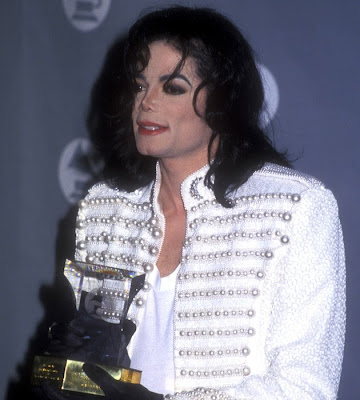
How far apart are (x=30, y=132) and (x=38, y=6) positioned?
38 cm

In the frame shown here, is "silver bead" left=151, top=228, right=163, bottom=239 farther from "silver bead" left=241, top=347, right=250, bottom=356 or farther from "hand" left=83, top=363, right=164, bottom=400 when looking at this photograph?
"hand" left=83, top=363, right=164, bottom=400

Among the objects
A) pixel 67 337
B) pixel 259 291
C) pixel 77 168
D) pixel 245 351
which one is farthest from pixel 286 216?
pixel 77 168

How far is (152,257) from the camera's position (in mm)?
1673

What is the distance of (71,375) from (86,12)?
1.25 m

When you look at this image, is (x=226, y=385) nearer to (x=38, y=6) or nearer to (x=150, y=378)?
(x=150, y=378)

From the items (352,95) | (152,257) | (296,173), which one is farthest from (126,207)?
(352,95)

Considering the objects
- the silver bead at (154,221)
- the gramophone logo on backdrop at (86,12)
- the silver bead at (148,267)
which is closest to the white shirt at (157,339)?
the silver bead at (148,267)

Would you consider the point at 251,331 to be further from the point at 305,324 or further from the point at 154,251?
the point at 154,251

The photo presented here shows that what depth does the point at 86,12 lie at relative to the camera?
2207 mm

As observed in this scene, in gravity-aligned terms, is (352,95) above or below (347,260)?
above

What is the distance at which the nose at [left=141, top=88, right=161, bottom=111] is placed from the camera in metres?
1.63

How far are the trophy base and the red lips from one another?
0.54 m

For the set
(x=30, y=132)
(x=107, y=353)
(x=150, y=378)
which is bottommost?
(x=150, y=378)

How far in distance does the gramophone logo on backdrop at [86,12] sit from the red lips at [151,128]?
0.69 meters
